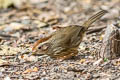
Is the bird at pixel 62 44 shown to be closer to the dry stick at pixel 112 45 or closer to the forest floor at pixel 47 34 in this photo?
the forest floor at pixel 47 34

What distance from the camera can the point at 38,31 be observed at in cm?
915

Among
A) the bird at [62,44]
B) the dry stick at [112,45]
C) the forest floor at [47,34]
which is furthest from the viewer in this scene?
the bird at [62,44]

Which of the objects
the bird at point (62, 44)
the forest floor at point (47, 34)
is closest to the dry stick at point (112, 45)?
the forest floor at point (47, 34)

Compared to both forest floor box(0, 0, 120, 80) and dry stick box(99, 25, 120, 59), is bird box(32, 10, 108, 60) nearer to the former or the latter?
forest floor box(0, 0, 120, 80)

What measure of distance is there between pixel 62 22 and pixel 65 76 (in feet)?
15.5

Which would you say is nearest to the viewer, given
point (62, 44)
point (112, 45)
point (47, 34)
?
point (112, 45)

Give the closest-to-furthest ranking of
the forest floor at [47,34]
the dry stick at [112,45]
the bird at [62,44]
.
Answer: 1. the forest floor at [47,34]
2. the dry stick at [112,45]
3. the bird at [62,44]

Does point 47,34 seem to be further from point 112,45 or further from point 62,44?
point 112,45

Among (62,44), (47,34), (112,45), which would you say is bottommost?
(112,45)

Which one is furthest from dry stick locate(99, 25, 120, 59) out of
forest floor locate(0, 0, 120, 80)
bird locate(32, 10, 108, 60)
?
bird locate(32, 10, 108, 60)

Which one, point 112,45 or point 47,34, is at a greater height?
point 47,34

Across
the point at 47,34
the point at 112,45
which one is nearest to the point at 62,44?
the point at 112,45

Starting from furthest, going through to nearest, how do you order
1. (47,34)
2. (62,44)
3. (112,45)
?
(47,34)
(62,44)
(112,45)

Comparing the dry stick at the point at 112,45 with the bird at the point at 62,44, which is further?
the bird at the point at 62,44
